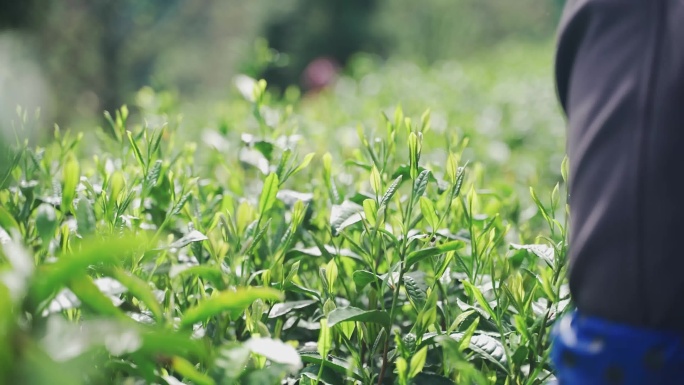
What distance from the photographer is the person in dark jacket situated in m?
0.63

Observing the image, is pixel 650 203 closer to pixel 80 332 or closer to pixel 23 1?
pixel 80 332

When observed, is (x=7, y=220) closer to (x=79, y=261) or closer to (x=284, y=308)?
(x=79, y=261)

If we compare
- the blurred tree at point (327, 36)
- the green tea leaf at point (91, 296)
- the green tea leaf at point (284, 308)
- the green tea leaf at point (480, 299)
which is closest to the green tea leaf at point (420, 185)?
the green tea leaf at point (480, 299)

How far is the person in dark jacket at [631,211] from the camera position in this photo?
63cm

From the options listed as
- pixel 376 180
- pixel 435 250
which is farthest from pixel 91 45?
pixel 435 250

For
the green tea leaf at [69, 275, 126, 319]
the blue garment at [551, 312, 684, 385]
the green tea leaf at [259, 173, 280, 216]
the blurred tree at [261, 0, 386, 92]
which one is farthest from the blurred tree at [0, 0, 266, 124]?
the blue garment at [551, 312, 684, 385]

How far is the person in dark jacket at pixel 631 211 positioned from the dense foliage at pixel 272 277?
0.16 m

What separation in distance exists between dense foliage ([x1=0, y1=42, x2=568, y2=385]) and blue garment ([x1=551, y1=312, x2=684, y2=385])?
134 millimetres

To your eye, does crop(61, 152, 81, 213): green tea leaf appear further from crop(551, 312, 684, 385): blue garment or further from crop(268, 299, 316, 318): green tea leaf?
crop(551, 312, 684, 385): blue garment

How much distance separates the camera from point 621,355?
2.11 feet

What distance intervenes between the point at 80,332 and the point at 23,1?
12.8 metres

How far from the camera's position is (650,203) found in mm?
637

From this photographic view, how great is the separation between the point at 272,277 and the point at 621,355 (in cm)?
61

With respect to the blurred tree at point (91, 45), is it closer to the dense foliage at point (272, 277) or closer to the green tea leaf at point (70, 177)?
the dense foliage at point (272, 277)
